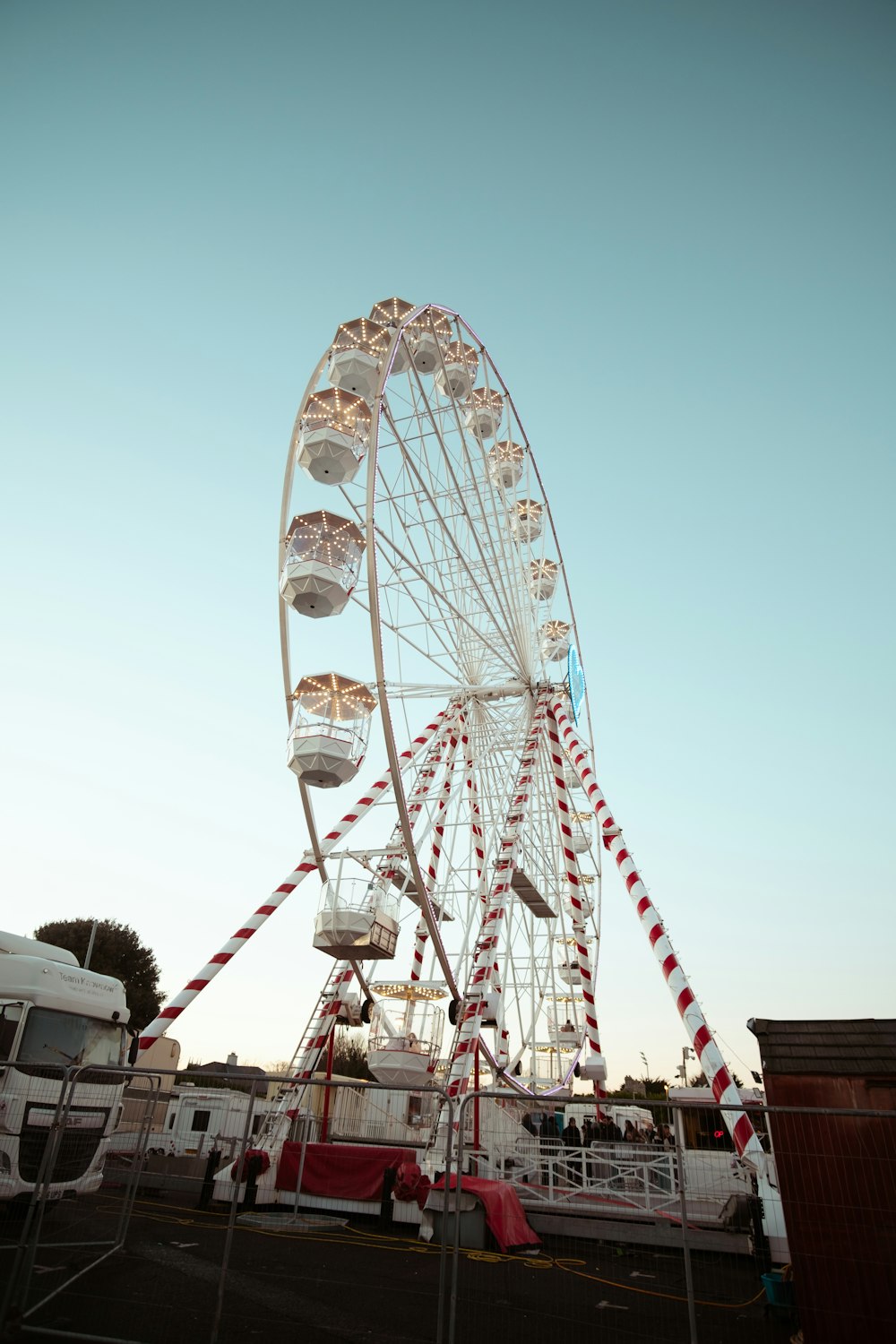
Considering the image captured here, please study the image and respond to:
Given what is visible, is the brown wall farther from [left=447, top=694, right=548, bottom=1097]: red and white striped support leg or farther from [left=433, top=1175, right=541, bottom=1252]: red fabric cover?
[left=447, top=694, right=548, bottom=1097]: red and white striped support leg

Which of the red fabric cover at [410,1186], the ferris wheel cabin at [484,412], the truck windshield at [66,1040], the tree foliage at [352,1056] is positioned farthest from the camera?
the tree foliage at [352,1056]

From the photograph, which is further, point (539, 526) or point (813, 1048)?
point (539, 526)

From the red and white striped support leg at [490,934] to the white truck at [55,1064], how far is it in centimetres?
540

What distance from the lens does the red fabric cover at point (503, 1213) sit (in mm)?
9594

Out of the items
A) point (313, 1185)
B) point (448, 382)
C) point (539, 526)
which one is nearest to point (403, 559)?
point (448, 382)

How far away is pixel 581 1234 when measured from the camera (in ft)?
34.8

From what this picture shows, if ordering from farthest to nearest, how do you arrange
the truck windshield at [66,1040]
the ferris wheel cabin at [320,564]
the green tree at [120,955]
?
the green tree at [120,955]
the ferris wheel cabin at [320,564]
the truck windshield at [66,1040]

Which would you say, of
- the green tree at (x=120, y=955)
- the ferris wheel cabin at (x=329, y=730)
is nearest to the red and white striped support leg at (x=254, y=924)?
the ferris wheel cabin at (x=329, y=730)

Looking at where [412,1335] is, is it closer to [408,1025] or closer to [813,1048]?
[813,1048]

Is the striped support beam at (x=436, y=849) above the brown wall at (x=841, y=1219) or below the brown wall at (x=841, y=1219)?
above

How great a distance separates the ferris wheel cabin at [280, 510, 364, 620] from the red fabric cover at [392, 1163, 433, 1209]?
27.0ft

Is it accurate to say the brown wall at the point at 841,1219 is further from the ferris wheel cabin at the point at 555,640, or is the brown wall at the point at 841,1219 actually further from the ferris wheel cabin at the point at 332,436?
the ferris wheel cabin at the point at 555,640

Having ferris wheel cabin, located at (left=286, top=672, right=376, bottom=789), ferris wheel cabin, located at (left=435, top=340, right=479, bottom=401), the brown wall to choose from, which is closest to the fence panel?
the brown wall

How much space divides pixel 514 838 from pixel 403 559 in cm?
617
